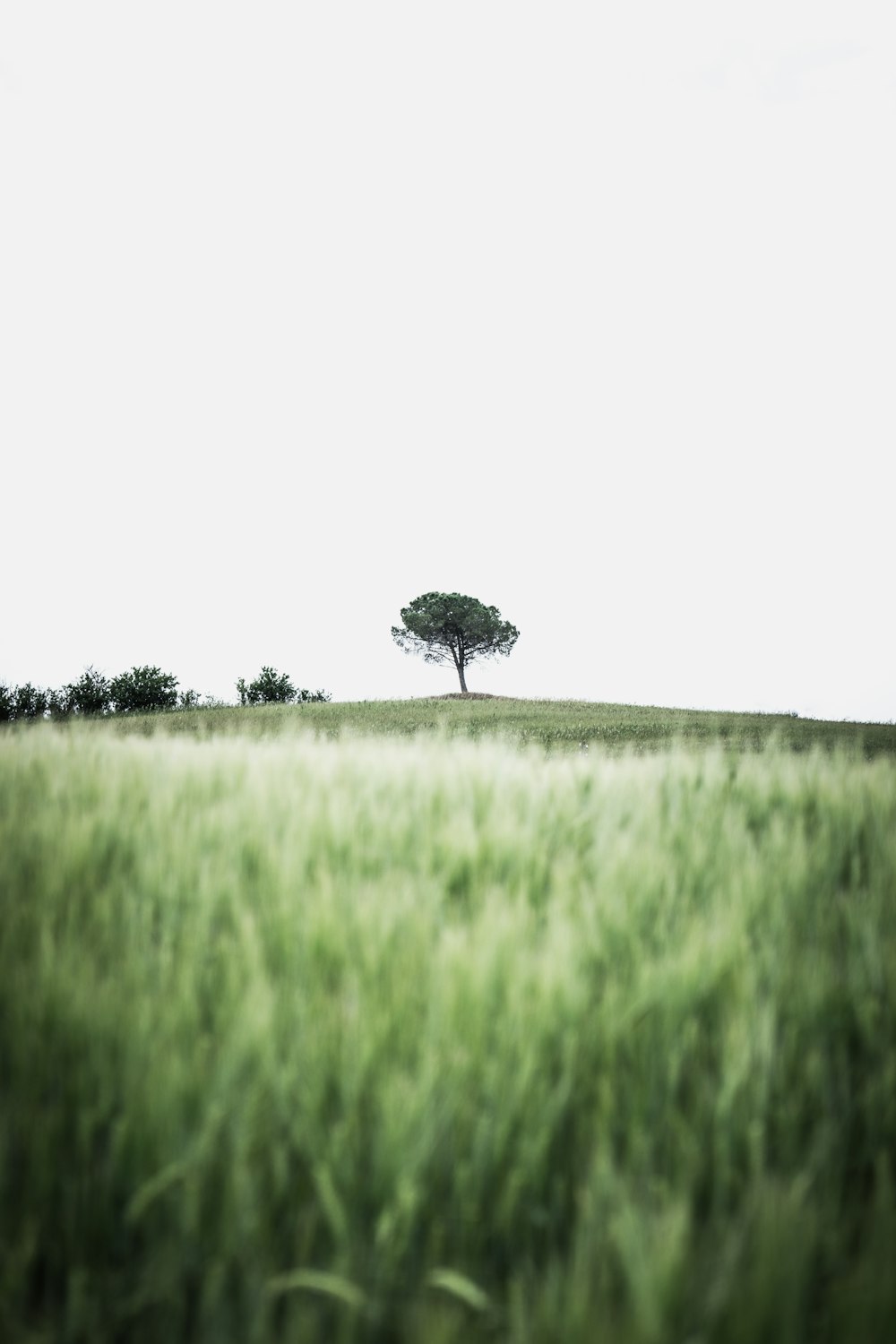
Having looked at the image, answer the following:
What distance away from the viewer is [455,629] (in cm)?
5191

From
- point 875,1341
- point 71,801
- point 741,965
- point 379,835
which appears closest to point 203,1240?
point 875,1341

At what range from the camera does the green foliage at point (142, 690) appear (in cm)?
4162

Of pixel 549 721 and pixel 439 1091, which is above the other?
pixel 549 721

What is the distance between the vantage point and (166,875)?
67.6 inches

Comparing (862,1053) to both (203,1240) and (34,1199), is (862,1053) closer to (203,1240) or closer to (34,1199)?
(203,1240)

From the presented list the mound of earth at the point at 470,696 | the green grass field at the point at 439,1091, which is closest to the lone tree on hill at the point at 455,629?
the mound of earth at the point at 470,696

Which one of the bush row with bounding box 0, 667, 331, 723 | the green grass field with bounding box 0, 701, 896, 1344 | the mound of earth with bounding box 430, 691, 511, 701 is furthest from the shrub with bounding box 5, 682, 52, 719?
the green grass field with bounding box 0, 701, 896, 1344

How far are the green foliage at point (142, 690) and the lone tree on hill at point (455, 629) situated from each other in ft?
53.3

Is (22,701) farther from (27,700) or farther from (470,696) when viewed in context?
(470,696)

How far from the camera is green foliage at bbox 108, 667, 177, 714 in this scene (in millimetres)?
41625

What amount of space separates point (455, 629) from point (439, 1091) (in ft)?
168

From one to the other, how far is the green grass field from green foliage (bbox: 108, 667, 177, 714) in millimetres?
42245

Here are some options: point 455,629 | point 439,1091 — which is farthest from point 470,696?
point 439,1091

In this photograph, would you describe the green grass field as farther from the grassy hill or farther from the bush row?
the bush row
